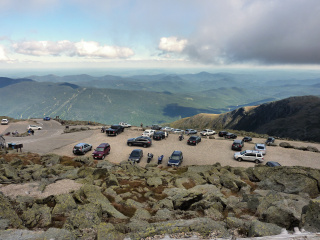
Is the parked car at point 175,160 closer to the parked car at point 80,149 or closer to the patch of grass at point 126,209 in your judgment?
the parked car at point 80,149

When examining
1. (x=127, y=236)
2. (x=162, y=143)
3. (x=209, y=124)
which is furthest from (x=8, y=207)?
(x=209, y=124)

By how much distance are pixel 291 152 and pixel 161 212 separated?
36.9 meters

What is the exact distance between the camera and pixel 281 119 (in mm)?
130875

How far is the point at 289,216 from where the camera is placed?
9.34 m

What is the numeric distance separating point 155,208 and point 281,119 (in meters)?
142

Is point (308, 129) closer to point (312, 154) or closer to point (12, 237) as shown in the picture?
point (312, 154)

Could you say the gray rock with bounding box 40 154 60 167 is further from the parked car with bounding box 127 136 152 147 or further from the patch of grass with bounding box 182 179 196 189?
the patch of grass with bounding box 182 179 196 189

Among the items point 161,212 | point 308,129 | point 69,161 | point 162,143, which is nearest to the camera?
point 161,212

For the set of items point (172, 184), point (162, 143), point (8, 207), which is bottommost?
point (162, 143)

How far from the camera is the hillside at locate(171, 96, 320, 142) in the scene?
106863mm

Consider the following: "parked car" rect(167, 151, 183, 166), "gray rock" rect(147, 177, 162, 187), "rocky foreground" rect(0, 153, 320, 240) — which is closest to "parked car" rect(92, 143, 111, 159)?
"rocky foreground" rect(0, 153, 320, 240)

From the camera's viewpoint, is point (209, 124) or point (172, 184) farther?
point (209, 124)

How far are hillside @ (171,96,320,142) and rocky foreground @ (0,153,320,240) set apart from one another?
322 ft

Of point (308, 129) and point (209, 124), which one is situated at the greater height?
point (308, 129)
